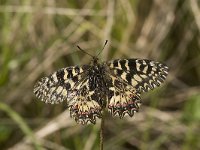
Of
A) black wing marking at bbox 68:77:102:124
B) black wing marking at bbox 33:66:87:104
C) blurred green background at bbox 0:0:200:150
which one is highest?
blurred green background at bbox 0:0:200:150

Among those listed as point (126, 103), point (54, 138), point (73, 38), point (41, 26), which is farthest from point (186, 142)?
point (126, 103)

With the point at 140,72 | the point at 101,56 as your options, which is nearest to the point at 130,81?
the point at 140,72

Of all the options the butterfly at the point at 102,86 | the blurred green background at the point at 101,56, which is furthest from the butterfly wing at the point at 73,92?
the blurred green background at the point at 101,56

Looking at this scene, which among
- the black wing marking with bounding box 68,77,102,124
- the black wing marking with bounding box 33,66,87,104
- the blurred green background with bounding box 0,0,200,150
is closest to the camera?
the black wing marking with bounding box 68,77,102,124

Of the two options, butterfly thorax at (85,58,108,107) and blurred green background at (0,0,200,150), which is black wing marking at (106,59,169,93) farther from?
blurred green background at (0,0,200,150)

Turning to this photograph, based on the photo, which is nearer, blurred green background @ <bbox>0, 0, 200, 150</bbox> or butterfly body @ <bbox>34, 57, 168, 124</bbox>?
butterfly body @ <bbox>34, 57, 168, 124</bbox>

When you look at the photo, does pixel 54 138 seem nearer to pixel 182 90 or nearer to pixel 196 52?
pixel 182 90

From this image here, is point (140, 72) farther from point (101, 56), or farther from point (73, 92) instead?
point (101, 56)

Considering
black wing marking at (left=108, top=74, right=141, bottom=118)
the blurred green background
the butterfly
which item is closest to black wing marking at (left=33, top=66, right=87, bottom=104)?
the butterfly
